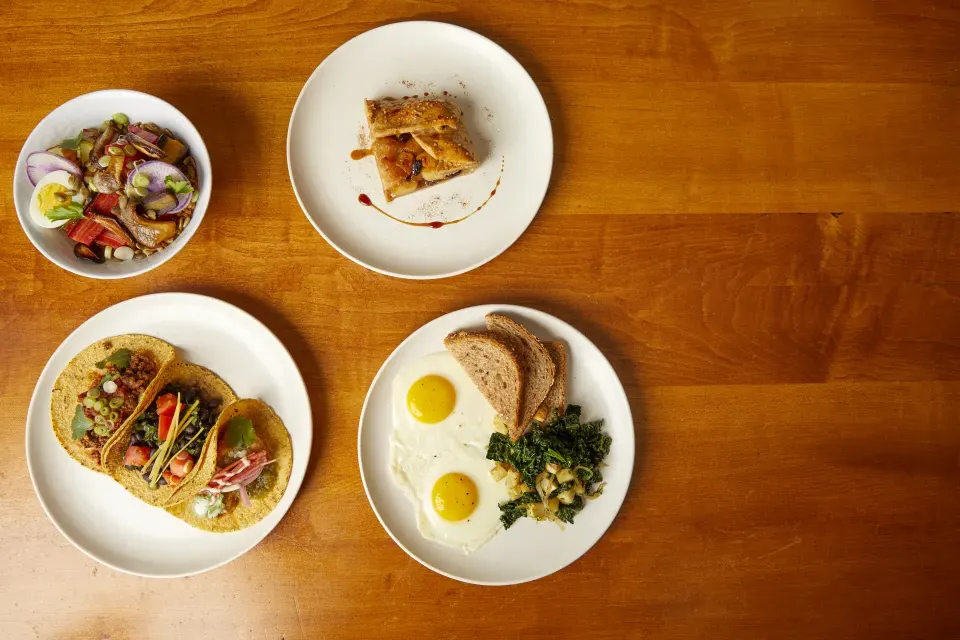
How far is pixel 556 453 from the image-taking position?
3.16 metres

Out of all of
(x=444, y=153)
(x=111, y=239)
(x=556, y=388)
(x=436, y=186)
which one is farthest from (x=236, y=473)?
(x=444, y=153)

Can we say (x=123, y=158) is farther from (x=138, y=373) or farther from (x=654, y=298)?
(x=654, y=298)

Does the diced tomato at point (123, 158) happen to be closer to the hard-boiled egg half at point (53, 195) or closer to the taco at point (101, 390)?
the hard-boiled egg half at point (53, 195)

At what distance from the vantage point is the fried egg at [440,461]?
3209mm

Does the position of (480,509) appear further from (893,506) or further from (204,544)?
(893,506)

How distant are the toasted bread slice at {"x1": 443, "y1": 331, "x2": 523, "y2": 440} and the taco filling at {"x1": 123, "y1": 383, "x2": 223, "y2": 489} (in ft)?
4.29

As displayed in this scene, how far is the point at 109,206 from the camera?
2.94 metres

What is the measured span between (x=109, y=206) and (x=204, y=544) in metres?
1.74

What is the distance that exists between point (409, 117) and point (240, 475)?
77.8 inches

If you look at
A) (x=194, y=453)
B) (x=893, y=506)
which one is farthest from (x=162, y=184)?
(x=893, y=506)

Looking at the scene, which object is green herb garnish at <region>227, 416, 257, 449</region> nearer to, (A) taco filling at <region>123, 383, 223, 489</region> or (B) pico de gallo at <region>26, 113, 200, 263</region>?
(A) taco filling at <region>123, 383, 223, 489</region>

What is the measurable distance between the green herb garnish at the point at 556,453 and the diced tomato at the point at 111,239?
2067 mm

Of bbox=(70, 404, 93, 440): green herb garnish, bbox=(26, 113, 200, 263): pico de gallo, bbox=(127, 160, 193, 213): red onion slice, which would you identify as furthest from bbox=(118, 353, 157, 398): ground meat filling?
bbox=(127, 160, 193, 213): red onion slice

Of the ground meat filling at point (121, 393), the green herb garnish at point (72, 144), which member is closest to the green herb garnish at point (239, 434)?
the ground meat filling at point (121, 393)
